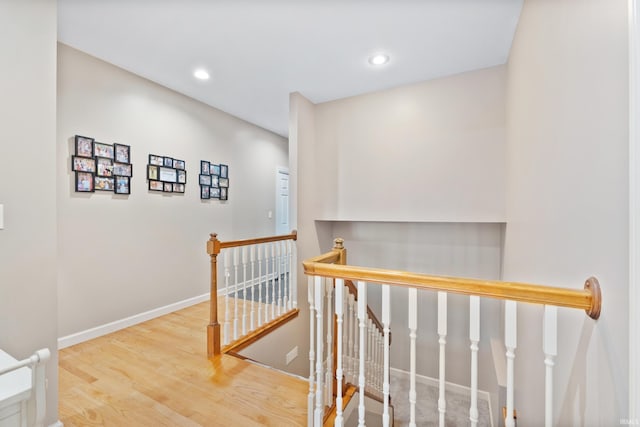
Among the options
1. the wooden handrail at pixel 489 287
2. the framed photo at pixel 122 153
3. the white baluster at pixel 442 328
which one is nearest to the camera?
the wooden handrail at pixel 489 287

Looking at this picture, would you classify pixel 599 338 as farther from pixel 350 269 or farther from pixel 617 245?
pixel 350 269

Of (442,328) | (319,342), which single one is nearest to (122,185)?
(319,342)

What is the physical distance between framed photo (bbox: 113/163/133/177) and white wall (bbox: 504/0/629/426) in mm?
3376

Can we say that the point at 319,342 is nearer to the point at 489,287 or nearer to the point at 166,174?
the point at 489,287

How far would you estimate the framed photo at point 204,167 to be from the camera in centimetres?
353

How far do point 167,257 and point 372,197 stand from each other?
97.8 inches

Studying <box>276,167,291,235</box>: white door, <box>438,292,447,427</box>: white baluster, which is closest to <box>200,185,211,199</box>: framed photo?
<box>276,167,291,235</box>: white door

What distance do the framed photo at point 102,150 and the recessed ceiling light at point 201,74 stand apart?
1.10 meters

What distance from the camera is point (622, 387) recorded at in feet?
2.29

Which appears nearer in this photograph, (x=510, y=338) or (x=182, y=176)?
(x=510, y=338)

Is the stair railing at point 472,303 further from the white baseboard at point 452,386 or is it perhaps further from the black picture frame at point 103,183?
the black picture frame at point 103,183

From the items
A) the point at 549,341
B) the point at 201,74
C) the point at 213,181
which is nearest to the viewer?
the point at 549,341

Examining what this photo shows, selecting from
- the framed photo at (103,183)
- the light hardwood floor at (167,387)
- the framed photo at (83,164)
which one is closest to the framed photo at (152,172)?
the framed photo at (103,183)

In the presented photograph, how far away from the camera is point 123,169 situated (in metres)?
2.72
